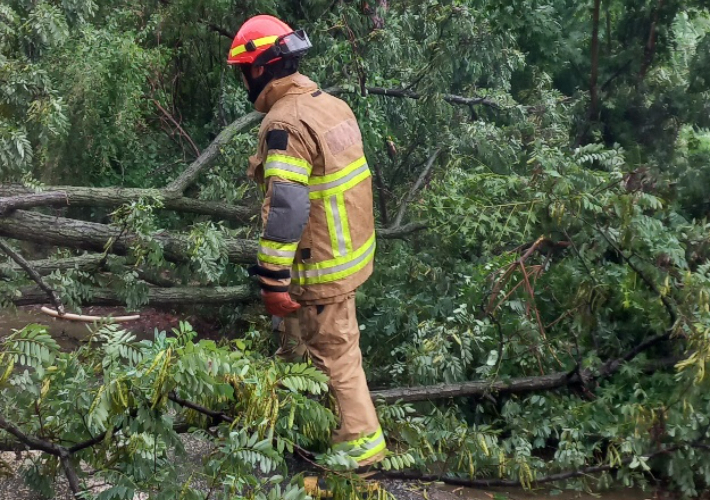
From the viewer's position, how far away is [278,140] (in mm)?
3133

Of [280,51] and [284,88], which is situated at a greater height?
[280,51]

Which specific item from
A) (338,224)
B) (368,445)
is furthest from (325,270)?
(368,445)

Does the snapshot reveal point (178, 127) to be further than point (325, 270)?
Yes

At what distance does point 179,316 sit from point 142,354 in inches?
143

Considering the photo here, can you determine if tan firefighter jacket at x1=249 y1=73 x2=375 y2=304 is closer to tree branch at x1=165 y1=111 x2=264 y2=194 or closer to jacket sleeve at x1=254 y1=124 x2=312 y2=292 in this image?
jacket sleeve at x1=254 y1=124 x2=312 y2=292

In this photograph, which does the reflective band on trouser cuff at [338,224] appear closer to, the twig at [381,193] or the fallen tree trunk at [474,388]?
the fallen tree trunk at [474,388]

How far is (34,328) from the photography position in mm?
2422

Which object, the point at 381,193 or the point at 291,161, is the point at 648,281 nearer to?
the point at 291,161

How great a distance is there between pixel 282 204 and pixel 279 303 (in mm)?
404

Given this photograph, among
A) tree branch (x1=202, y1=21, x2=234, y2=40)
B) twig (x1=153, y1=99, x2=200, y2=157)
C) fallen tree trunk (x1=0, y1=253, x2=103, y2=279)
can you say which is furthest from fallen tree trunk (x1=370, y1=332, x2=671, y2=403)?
tree branch (x1=202, y1=21, x2=234, y2=40)

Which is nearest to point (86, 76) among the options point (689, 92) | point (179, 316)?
point (179, 316)

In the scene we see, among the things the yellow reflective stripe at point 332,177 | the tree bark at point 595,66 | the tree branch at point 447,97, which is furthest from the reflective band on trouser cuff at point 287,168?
the tree bark at point 595,66

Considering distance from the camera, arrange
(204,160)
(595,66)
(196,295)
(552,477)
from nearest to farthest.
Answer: (552,477), (196,295), (204,160), (595,66)

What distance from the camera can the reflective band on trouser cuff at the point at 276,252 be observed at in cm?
312
